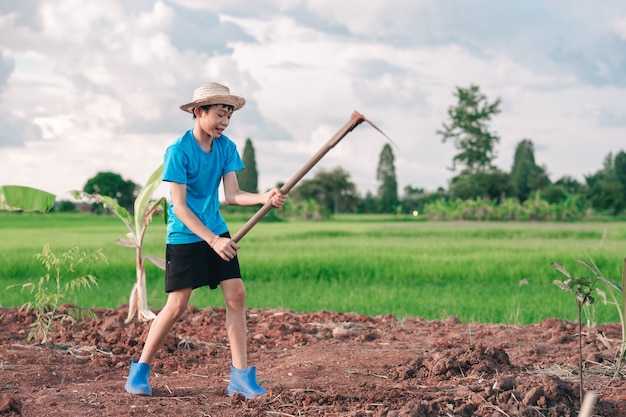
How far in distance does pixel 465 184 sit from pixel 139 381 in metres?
48.7

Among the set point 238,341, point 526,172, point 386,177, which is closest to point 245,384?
point 238,341

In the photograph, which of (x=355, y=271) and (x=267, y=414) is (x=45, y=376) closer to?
(x=267, y=414)

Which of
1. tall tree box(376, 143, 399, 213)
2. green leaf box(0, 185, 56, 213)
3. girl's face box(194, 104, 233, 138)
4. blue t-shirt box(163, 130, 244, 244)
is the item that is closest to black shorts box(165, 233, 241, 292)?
blue t-shirt box(163, 130, 244, 244)

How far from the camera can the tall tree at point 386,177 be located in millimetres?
61125

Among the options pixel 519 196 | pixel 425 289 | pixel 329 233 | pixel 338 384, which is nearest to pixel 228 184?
pixel 338 384

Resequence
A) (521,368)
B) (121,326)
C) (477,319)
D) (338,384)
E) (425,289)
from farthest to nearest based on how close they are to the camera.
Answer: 1. (425,289)
2. (477,319)
3. (121,326)
4. (521,368)
5. (338,384)

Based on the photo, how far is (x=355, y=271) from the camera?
12227mm

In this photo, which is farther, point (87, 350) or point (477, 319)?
point (477, 319)

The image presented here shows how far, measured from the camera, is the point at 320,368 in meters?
4.70

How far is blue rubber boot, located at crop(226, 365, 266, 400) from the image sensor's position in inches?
164

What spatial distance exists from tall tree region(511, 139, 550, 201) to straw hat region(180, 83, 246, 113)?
5371 cm

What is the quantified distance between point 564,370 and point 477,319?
342 cm

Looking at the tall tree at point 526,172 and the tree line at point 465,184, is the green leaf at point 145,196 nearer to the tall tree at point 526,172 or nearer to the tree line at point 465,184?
the tree line at point 465,184

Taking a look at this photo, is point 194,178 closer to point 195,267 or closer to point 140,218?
point 195,267
